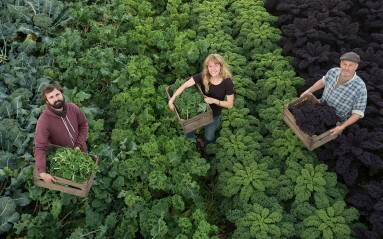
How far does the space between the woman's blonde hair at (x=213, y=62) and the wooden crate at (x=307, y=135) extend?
1118 mm

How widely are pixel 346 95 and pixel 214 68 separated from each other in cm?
193

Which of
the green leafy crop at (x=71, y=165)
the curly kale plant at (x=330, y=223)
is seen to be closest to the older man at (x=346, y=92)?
the curly kale plant at (x=330, y=223)

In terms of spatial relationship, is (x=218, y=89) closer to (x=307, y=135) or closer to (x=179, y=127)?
(x=179, y=127)

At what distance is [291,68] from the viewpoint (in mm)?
7562

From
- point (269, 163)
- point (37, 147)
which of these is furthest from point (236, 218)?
point (37, 147)

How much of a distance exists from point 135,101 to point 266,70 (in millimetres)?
2587

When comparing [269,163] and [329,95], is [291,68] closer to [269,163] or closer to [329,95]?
[329,95]

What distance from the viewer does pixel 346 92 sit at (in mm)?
5719

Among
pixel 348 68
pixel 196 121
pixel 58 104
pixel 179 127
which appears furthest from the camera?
pixel 179 127

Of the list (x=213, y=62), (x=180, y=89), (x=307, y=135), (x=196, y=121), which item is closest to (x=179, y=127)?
(x=196, y=121)

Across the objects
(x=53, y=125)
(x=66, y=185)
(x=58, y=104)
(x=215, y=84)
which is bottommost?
(x=66, y=185)

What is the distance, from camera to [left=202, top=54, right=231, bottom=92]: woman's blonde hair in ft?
18.2

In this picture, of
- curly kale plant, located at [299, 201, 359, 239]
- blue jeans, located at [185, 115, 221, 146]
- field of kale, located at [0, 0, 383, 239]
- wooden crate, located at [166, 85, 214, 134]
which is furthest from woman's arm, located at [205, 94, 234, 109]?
curly kale plant, located at [299, 201, 359, 239]

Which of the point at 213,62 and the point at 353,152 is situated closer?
the point at 213,62
